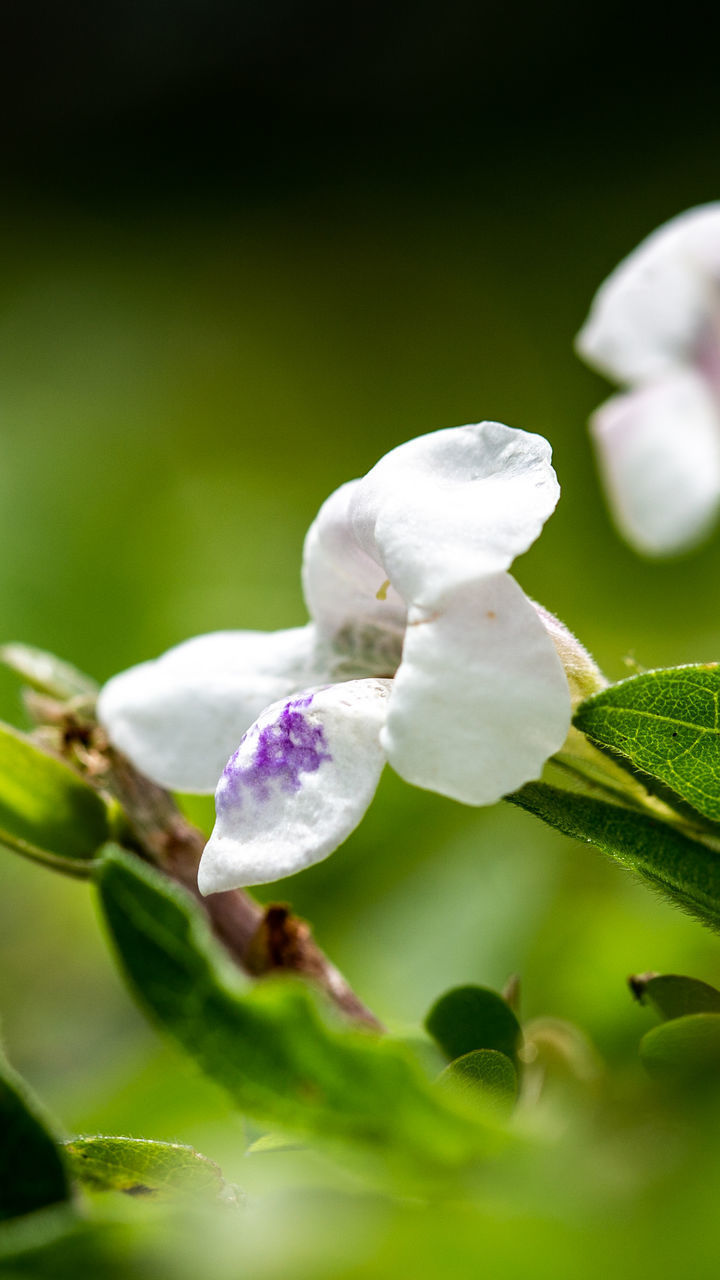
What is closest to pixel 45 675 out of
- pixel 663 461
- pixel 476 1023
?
pixel 476 1023

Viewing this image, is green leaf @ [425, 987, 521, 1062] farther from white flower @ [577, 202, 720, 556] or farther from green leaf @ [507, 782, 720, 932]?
white flower @ [577, 202, 720, 556]

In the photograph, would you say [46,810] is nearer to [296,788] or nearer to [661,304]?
[296,788]

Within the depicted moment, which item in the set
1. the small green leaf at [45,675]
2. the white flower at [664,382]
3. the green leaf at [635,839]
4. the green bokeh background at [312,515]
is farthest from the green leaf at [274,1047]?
the white flower at [664,382]

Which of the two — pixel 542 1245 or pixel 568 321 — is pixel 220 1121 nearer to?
pixel 542 1245

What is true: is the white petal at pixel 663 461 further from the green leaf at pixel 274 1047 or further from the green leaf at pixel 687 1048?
the green leaf at pixel 274 1047

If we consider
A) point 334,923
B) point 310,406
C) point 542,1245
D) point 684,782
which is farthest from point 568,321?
point 542,1245

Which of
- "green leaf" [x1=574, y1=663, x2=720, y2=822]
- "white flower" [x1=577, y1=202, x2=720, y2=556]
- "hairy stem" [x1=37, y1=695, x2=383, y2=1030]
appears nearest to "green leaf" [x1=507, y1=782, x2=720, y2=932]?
"green leaf" [x1=574, y1=663, x2=720, y2=822]

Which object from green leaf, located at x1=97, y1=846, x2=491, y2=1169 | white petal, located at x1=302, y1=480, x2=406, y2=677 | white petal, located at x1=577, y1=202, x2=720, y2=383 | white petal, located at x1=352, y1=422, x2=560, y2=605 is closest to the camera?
green leaf, located at x1=97, y1=846, x2=491, y2=1169
